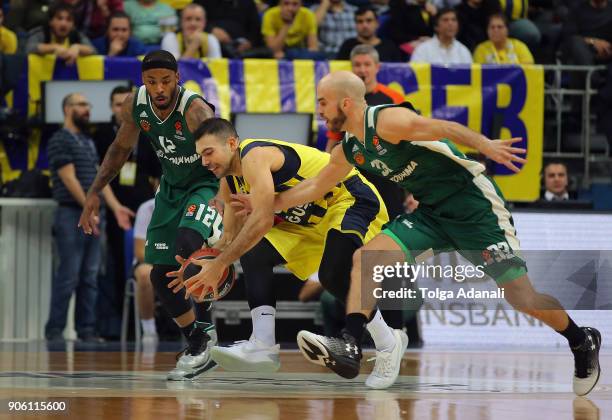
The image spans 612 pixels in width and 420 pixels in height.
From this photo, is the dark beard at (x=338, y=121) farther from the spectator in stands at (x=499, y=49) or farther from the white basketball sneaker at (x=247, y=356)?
the spectator in stands at (x=499, y=49)

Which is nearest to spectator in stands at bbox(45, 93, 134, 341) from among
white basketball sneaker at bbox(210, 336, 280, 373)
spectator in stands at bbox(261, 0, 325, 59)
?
spectator in stands at bbox(261, 0, 325, 59)

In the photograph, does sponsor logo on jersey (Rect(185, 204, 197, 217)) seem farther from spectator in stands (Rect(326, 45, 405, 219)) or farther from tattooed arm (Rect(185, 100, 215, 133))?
spectator in stands (Rect(326, 45, 405, 219))

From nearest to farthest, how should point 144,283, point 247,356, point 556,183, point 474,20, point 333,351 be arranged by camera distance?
1. point 333,351
2. point 247,356
3. point 144,283
4. point 556,183
5. point 474,20

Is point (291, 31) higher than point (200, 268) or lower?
higher

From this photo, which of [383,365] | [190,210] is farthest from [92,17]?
[383,365]

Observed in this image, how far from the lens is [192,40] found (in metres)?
12.8

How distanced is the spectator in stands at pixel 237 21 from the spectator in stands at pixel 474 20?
2.40m

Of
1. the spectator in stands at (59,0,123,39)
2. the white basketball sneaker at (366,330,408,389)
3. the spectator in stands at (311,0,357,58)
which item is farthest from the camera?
the spectator in stands at (311,0,357,58)

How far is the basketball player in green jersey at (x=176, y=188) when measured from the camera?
7316 millimetres

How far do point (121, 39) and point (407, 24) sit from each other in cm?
353

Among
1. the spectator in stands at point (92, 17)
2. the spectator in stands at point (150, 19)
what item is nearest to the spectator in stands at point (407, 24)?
the spectator in stands at point (150, 19)

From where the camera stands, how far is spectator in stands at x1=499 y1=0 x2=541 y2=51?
47.7 feet

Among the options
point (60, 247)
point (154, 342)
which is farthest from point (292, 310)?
point (60, 247)

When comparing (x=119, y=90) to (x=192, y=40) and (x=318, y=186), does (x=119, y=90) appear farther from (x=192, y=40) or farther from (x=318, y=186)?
(x=318, y=186)
